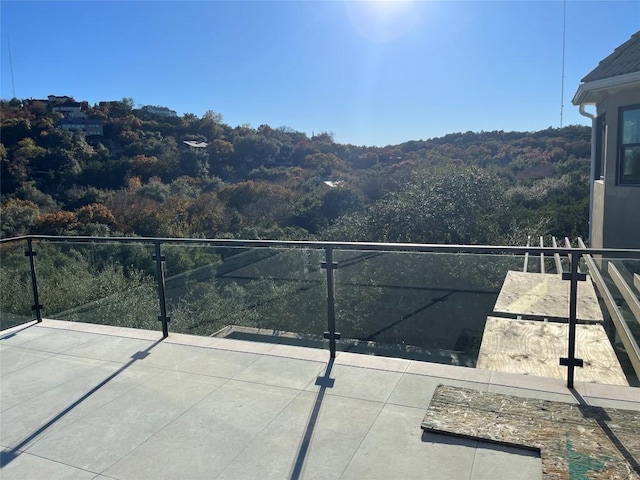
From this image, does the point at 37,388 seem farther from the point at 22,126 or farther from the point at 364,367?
the point at 22,126

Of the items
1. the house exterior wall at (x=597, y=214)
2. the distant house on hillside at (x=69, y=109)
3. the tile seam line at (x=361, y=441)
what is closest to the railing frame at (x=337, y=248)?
the tile seam line at (x=361, y=441)

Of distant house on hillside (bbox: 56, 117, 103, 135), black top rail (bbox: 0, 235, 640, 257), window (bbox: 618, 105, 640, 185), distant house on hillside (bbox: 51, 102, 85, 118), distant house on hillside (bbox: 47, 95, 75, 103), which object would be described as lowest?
black top rail (bbox: 0, 235, 640, 257)

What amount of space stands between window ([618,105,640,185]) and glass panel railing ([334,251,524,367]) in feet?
17.1

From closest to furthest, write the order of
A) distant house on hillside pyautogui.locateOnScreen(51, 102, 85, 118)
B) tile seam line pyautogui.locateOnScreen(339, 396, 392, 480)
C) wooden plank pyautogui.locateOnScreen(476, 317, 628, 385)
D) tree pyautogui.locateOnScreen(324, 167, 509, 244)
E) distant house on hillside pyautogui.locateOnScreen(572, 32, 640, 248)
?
tile seam line pyautogui.locateOnScreen(339, 396, 392, 480) → wooden plank pyautogui.locateOnScreen(476, 317, 628, 385) → distant house on hillside pyautogui.locateOnScreen(572, 32, 640, 248) → tree pyautogui.locateOnScreen(324, 167, 509, 244) → distant house on hillside pyautogui.locateOnScreen(51, 102, 85, 118)

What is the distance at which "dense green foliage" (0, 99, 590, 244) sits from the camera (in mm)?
14852

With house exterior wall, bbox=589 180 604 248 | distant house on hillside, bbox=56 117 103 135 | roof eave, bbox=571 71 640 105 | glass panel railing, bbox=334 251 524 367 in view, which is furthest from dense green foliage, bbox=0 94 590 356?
roof eave, bbox=571 71 640 105

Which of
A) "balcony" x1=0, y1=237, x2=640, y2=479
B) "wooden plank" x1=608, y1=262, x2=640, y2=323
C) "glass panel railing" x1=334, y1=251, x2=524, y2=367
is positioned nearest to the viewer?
"balcony" x1=0, y1=237, x2=640, y2=479

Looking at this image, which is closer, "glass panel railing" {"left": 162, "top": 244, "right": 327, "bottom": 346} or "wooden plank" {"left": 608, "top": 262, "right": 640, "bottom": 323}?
"wooden plank" {"left": 608, "top": 262, "right": 640, "bottom": 323}

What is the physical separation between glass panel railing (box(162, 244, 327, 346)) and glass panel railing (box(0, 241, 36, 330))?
77.1 inches

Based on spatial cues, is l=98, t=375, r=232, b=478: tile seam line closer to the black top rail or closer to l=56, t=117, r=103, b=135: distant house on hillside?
the black top rail

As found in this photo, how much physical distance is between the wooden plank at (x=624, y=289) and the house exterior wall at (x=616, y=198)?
14.6ft

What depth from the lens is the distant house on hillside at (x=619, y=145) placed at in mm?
7328

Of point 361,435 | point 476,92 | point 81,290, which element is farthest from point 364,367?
point 476,92

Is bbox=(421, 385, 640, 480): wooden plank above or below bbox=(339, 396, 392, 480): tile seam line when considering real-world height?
above
